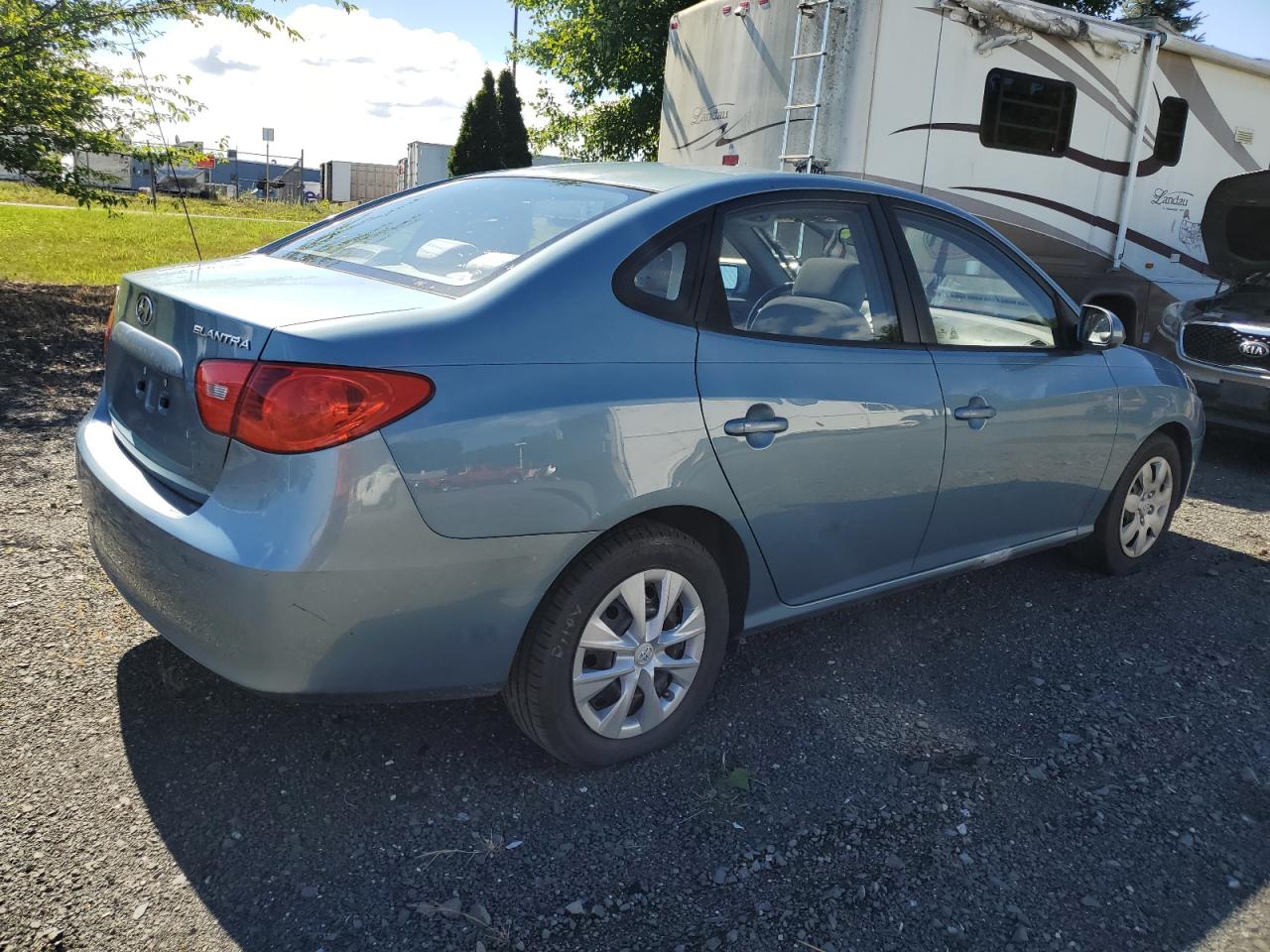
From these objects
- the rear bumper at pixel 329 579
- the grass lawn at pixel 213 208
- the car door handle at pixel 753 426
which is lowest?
the rear bumper at pixel 329 579

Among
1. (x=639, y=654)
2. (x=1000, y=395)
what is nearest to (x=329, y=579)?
(x=639, y=654)

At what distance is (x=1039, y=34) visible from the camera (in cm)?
799

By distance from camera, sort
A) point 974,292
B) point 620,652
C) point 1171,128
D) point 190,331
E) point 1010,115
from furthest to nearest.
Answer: point 1171,128 → point 1010,115 → point 974,292 → point 620,652 → point 190,331

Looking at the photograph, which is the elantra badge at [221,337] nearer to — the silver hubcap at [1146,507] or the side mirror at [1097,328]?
the side mirror at [1097,328]

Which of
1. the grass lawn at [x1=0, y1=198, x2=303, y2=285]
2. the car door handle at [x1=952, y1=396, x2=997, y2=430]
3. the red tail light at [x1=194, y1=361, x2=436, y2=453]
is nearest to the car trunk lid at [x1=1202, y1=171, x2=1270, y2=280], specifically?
the car door handle at [x1=952, y1=396, x2=997, y2=430]

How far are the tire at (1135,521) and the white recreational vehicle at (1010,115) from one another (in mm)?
3557

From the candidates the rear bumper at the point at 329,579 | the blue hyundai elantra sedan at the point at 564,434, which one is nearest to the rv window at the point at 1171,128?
the blue hyundai elantra sedan at the point at 564,434

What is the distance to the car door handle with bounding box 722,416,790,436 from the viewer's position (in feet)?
9.05

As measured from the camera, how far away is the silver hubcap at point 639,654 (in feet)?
8.72

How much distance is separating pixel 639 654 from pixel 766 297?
1136 mm

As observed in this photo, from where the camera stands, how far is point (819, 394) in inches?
117

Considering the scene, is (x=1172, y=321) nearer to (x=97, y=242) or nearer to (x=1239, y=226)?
(x=1239, y=226)

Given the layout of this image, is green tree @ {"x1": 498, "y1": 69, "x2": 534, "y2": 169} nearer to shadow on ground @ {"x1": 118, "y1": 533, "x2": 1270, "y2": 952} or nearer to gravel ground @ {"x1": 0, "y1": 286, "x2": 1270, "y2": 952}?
gravel ground @ {"x1": 0, "y1": 286, "x2": 1270, "y2": 952}

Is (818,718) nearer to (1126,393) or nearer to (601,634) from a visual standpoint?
(601,634)
